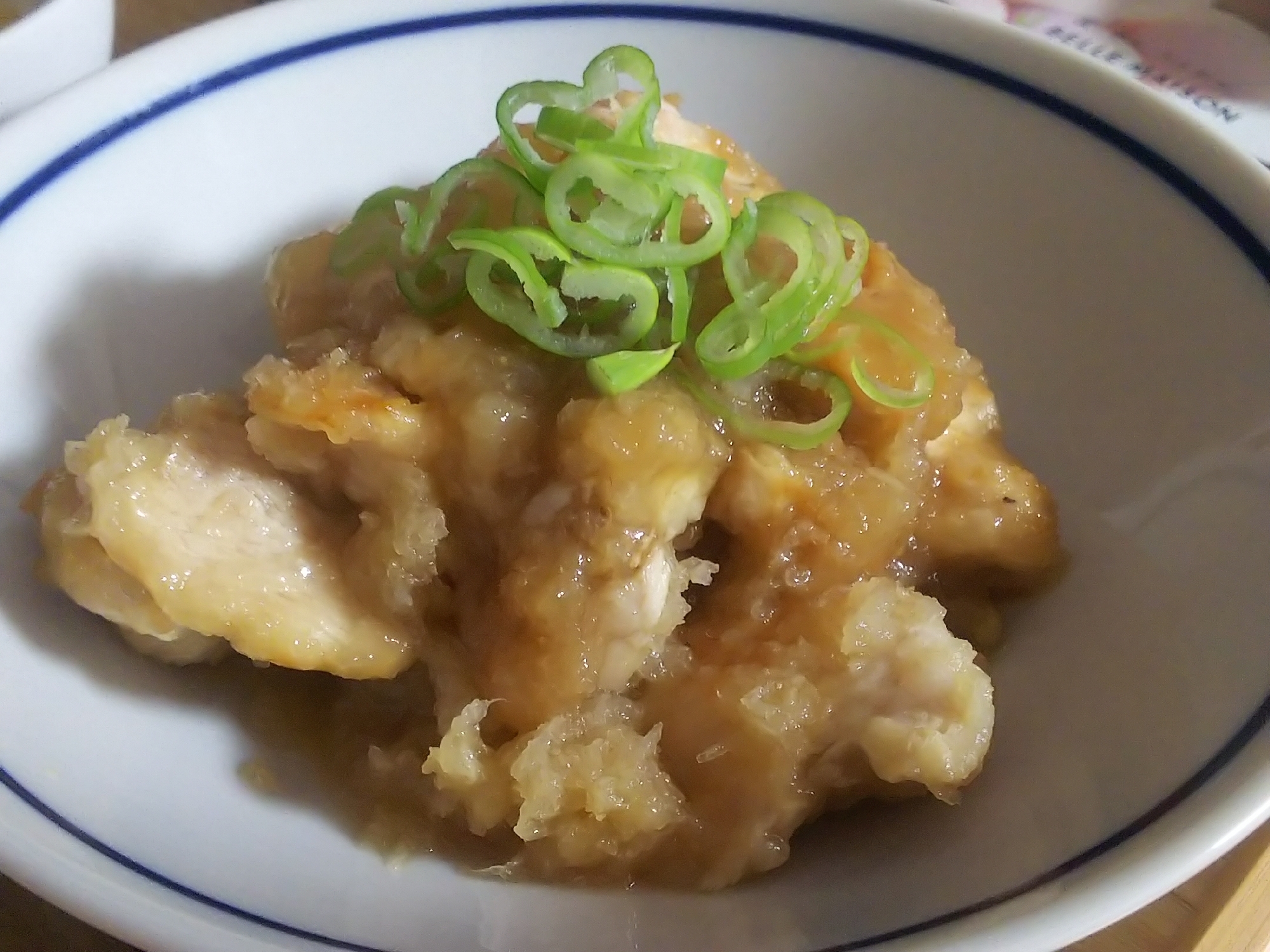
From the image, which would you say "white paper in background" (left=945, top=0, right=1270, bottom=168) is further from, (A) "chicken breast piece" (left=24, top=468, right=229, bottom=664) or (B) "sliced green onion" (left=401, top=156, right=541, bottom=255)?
(A) "chicken breast piece" (left=24, top=468, right=229, bottom=664)

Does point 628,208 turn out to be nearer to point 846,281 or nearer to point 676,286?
point 676,286

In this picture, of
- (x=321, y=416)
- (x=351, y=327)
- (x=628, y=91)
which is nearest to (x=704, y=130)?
(x=628, y=91)

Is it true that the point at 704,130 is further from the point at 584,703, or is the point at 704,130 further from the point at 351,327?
the point at 584,703

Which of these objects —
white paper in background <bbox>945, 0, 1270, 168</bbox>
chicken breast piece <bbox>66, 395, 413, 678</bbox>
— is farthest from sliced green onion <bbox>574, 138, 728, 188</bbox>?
white paper in background <bbox>945, 0, 1270, 168</bbox>

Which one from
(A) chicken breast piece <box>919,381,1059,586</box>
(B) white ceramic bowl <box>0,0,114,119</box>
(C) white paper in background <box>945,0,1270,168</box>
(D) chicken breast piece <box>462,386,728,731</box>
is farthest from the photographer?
(C) white paper in background <box>945,0,1270,168</box>

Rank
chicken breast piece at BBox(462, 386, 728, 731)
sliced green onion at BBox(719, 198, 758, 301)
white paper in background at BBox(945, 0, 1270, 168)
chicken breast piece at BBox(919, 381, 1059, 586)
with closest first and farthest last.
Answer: chicken breast piece at BBox(462, 386, 728, 731)
sliced green onion at BBox(719, 198, 758, 301)
chicken breast piece at BBox(919, 381, 1059, 586)
white paper in background at BBox(945, 0, 1270, 168)

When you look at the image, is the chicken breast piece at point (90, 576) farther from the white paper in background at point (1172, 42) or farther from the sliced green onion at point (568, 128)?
the white paper in background at point (1172, 42)
